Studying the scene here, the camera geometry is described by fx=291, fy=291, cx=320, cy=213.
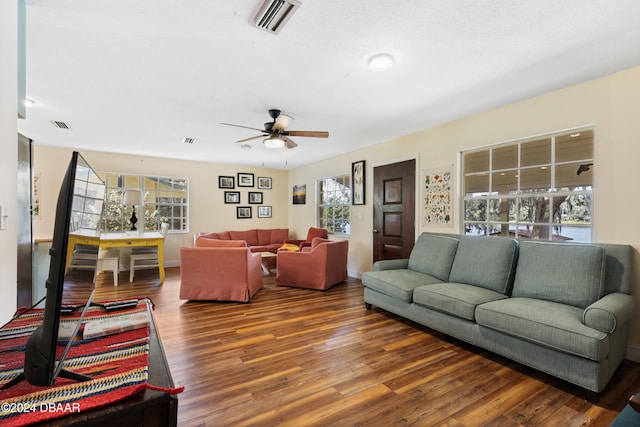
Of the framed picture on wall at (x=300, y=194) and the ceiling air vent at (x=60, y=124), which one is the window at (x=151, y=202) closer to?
the ceiling air vent at (x=60, y=124)

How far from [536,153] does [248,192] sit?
5.99 meters

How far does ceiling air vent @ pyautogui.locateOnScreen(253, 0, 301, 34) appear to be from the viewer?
5.55 ft

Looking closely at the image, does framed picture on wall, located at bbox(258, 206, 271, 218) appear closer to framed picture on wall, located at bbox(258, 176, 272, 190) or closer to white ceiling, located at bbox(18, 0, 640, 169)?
framed picture on wall, located at bbox(258, 176, 272, 190)

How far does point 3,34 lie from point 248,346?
2514mm

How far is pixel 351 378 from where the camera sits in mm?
2129

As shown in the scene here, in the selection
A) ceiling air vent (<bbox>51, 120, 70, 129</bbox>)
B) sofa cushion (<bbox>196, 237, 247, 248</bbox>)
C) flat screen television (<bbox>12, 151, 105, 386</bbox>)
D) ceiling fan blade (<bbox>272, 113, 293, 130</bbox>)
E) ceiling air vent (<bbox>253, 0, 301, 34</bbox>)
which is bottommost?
sofa cushion (<bbox>196, 237, 247, 248</bbox>)

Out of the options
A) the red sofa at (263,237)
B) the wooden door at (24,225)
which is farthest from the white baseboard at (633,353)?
the red sofa at (263,237)

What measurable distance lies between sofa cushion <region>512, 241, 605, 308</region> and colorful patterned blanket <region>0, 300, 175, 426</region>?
293cm

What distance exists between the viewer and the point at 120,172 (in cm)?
596

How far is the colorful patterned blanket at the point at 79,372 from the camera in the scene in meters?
0.63

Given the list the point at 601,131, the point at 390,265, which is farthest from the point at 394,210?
the point at 601,131

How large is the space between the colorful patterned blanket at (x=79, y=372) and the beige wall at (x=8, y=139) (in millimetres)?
535

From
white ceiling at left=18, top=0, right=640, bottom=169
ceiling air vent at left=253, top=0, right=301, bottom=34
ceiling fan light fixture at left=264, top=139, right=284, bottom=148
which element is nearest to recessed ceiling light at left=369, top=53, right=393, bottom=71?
white ceiling at left=18, top=0, right=640, bottom=169

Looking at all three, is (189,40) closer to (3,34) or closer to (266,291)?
(3,34)
